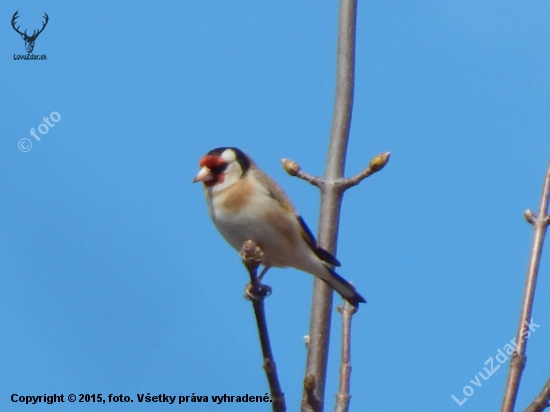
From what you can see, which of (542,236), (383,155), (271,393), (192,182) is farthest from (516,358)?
(192,182)

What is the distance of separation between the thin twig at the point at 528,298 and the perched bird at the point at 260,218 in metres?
0.83

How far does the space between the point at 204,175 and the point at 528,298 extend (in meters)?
1.52

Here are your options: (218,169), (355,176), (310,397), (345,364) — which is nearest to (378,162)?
(355,176)

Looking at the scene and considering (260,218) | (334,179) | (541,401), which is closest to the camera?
(541,401)

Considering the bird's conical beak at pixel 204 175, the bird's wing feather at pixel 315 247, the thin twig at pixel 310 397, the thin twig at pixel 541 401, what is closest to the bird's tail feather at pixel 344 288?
the bird's wing feather at pixel 315 247

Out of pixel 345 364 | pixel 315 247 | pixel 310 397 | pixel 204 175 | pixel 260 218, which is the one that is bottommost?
pixel 345 364

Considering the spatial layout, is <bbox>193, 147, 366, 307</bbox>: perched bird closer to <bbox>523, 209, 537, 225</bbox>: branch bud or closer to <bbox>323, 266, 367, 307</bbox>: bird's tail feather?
<bbox>323, 266, 367, 307</bbox>: bird's tail feather

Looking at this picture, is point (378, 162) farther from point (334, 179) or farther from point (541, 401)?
point (541, 401)

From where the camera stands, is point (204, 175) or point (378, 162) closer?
point (378, 162)

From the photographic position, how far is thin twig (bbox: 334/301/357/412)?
294cm

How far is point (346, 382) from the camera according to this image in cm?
302

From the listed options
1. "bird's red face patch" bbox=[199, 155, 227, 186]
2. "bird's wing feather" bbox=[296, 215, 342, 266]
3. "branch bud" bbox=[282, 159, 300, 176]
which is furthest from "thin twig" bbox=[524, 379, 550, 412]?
"bird's red face patch" bbox=[199, 155, 227, 186]

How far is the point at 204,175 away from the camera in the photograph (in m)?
3.62

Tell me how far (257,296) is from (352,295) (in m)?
1.17
